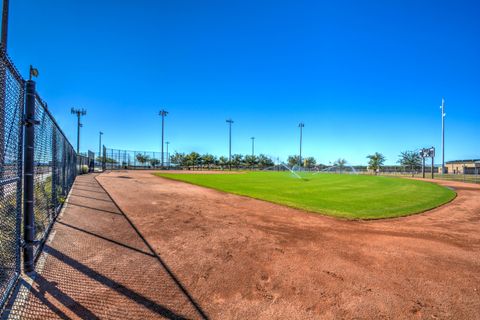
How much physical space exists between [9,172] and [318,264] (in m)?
5.03

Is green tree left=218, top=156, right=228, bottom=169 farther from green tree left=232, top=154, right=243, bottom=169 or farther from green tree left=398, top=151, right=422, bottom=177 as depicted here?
green tree left=398, top=151, right=422, bottom=177

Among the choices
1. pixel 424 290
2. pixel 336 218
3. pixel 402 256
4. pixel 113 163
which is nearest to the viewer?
pixel 424 290

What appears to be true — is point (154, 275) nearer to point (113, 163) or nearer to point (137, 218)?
point (137, 218)

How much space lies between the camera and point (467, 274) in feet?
13.3

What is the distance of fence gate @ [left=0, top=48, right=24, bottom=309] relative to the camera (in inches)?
119

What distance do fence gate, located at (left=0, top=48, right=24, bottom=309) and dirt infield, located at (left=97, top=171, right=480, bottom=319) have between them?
84.0 inches

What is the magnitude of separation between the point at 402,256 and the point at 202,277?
13.0 ft

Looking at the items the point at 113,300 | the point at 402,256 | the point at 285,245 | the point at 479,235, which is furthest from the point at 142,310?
the point at 479,235

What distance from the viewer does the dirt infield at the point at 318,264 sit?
303 cm

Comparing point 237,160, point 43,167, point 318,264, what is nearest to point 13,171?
point 43,167

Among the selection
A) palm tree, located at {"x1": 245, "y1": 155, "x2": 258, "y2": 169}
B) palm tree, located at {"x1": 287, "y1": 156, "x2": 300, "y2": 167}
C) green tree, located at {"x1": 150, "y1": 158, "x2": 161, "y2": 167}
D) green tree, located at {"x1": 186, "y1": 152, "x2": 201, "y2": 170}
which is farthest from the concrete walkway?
palm tree, located at {"x1": 287, "y1": 156, "x2": 300, "y2": 167}

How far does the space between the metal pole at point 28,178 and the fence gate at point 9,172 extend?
11cm

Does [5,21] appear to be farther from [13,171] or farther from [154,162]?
[154,162]

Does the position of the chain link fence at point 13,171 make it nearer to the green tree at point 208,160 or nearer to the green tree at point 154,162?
the green tree at point 154,162
